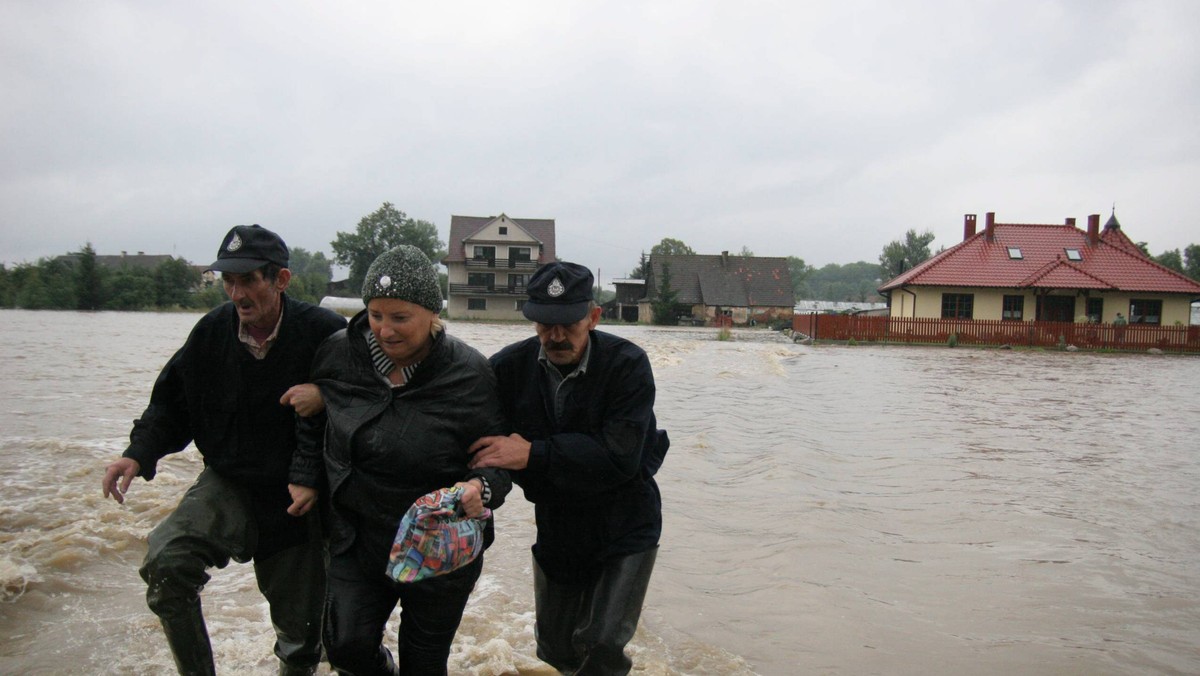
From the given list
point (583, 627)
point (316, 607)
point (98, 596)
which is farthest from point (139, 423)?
point (98, 596)

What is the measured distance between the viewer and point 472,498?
2.90m

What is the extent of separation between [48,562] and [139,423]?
297cm

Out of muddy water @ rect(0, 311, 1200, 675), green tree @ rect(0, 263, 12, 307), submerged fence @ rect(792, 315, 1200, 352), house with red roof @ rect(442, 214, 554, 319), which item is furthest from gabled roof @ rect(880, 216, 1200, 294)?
green tree @ rect(0, 263, 12, 307)

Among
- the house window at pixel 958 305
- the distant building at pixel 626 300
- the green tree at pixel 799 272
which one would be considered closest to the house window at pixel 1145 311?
the house window at pixel 958 305

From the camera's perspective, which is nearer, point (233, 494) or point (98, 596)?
point (233, 494)

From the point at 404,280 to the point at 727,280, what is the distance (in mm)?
72339

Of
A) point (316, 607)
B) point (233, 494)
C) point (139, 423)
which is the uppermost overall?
point (139, 423)

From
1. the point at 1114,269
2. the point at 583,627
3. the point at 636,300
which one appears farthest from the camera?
the point at 636,300

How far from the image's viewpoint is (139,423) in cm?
344

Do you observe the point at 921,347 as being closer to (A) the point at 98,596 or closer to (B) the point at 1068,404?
(B) the point at 1068,404

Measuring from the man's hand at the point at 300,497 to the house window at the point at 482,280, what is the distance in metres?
70.3

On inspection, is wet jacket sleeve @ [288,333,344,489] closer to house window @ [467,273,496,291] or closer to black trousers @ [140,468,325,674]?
black trousers @ [140,468,325,674]

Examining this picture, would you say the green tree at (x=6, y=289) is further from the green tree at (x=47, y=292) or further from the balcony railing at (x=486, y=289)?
the balcony railing at (x=486, y=289)

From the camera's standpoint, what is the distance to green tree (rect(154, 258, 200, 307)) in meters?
69.6
